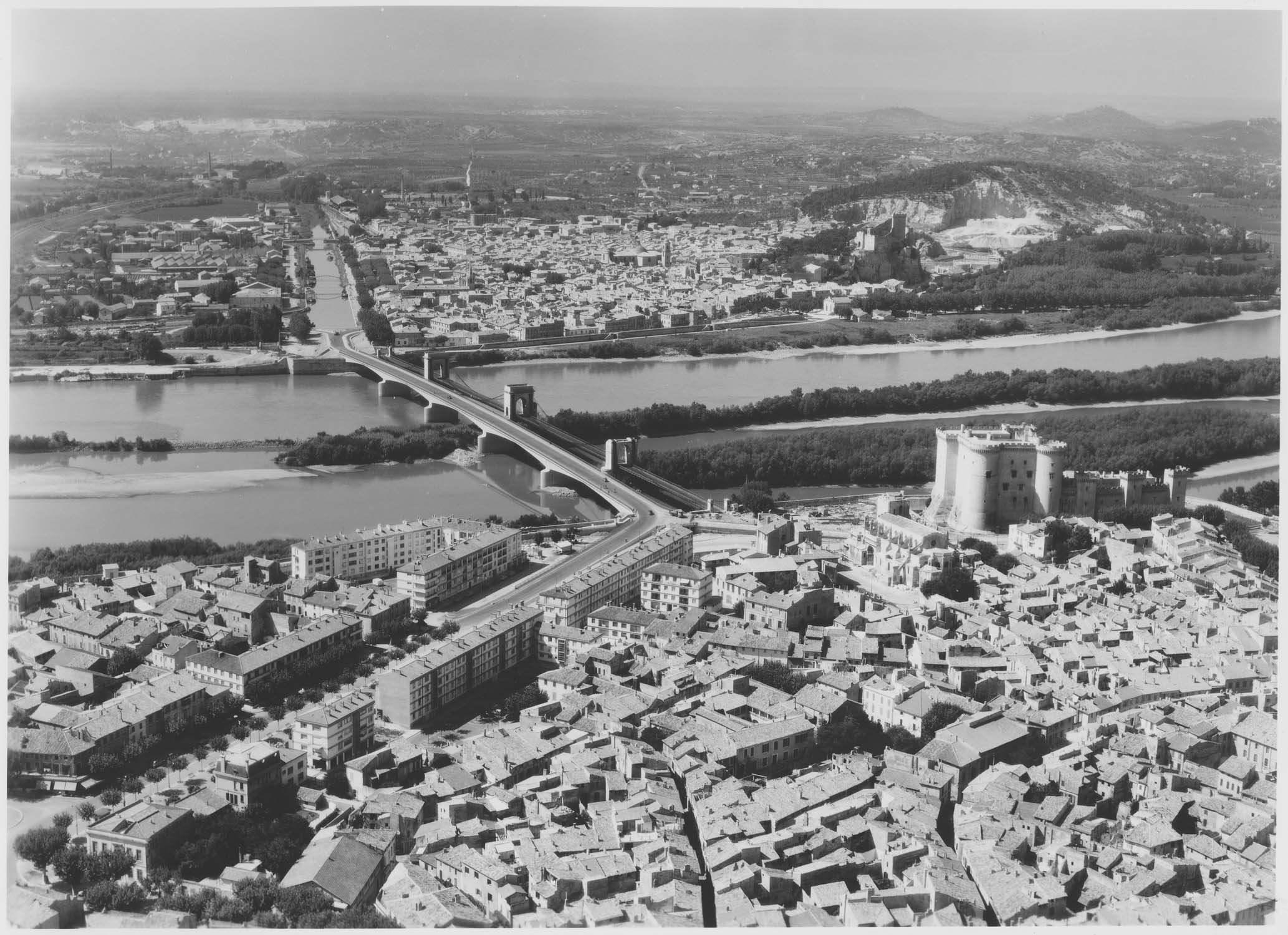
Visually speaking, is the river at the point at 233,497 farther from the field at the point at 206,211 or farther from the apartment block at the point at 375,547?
the field at the point at 206,211

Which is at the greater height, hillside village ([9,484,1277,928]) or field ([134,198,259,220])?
field ([134,198,259,220])

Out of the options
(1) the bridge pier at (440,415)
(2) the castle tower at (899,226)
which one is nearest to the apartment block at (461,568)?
(1) the bridge pier at (440,415)

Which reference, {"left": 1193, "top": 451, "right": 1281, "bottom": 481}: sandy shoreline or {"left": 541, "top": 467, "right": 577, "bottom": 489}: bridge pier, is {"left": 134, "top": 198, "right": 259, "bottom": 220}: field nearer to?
{"left": 541, "top": 467, "right": 577, "bottom": 489}: bridge pier

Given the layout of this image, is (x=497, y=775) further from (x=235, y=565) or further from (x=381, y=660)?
(x=235, y=565)

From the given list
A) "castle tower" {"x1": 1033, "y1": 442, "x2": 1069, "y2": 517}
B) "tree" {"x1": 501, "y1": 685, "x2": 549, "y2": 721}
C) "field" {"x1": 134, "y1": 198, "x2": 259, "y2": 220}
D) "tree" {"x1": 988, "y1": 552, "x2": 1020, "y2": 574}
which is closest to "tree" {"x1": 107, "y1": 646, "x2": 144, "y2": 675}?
"tree" {"x1": 501, "y1": 685, "x2": 549, "y2": 721}

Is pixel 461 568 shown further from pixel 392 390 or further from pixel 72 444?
pixel 392 390

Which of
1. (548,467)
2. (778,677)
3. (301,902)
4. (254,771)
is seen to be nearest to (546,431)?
(548,467)
